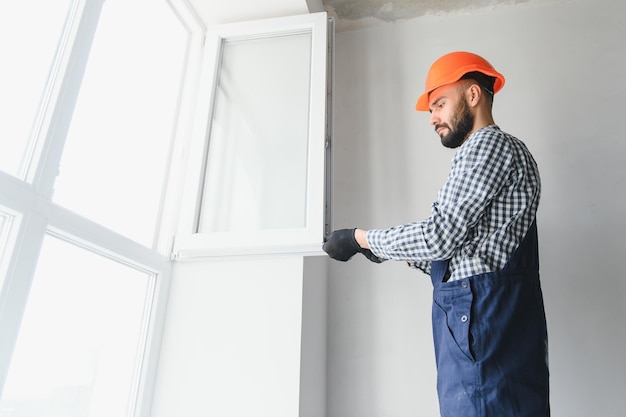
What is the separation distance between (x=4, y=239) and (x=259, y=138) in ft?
3.29

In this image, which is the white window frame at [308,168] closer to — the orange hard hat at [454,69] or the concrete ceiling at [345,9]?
the concrete ceiling at [345,9]

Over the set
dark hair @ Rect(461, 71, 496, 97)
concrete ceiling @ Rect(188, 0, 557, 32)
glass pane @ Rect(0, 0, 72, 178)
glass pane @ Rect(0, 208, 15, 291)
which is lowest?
glass pane @ Rect(0, 208, 15, 291)

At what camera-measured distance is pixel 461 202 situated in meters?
1.11

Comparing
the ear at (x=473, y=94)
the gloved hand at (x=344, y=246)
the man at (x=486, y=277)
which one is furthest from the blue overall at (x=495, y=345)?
the ear at (x=473, y=94)

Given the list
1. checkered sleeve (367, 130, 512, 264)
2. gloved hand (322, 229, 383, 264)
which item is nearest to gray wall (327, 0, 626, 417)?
gloved hand (322, 229, 383, 264)

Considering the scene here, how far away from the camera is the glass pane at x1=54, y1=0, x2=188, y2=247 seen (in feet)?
4.49

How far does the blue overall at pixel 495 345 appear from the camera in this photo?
104 cm

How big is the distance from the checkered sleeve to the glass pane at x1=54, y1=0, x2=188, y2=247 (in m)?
0.93

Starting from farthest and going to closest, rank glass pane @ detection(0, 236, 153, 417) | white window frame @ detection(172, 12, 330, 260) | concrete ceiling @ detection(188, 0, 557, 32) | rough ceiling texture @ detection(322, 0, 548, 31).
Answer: rough ceiling texture @ detection(322, 0, 548, 31), concrete ceiling @ detection(188, 0, 557, 32), white window frame @ detection(172, 12, 330, 260), glass pane @ detection(0, 236, 153, 417)

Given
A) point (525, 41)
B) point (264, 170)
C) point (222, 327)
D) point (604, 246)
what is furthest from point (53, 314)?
point (525, 41)

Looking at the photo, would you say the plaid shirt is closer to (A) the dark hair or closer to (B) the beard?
(B) the beard

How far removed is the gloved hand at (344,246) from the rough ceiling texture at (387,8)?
151 cm

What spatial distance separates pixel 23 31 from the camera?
1166mm

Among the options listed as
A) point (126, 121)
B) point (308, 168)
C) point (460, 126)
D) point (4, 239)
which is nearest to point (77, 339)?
point (4, 239)
